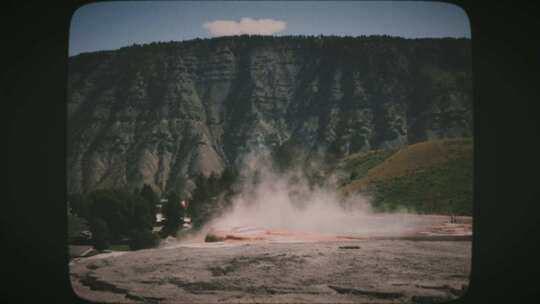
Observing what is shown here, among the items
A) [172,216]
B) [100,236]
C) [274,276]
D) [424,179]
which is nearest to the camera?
[274,276]

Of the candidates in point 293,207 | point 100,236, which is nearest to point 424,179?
point 293,207

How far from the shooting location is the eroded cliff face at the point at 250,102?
33.7 metres

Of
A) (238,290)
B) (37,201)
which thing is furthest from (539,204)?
(37,201)

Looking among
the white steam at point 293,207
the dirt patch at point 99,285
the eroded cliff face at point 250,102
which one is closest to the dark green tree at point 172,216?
the white steam at point 293,207

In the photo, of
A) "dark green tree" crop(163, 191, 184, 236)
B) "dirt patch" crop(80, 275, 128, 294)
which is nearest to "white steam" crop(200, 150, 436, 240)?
"dark green tree" crop(163, 191, 184, 236)

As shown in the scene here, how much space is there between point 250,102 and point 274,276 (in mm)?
50182

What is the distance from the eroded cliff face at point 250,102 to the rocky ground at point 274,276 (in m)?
15.5

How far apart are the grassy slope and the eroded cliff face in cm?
425

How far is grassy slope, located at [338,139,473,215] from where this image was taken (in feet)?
57.9

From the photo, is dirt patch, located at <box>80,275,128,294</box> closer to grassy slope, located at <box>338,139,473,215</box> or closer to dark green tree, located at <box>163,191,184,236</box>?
dark green tree, located at <box>163,191,184,236</box>

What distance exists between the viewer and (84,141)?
2980 cm

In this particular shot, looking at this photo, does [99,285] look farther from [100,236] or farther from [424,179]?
[424,179]

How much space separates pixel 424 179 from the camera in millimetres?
20062

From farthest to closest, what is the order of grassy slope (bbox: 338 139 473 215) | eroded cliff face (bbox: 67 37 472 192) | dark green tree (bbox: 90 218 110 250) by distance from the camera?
eroded cliff face (bbox: 67 37 472 192), grassy slope (bbox: 338 139 473 215), dark green tree (bbox: 90 218 110 250)
